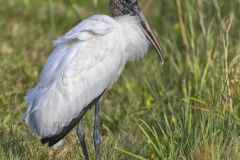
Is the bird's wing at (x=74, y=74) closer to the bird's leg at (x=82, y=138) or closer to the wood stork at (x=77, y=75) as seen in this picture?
the wood stork at (x=77, y=75)

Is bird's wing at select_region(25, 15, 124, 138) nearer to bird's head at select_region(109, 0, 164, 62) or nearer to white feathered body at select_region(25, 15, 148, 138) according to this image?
white feathered body at select_region(25, 15, 148, 138)

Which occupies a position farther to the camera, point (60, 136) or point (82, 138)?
point (82, 138)

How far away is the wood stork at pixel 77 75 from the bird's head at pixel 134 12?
189 mm

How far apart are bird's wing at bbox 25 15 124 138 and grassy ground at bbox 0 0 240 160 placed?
0.36 meters

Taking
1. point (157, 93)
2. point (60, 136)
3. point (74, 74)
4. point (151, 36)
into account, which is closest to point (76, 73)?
point (74, 74)

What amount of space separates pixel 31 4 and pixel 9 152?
196 inches

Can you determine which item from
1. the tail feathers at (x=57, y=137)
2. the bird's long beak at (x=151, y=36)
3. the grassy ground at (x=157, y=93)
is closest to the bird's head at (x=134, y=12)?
the bird's long beak at (x=151, y=36)

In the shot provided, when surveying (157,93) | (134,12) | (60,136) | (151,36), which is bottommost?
(157,93)

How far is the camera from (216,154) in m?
4.52

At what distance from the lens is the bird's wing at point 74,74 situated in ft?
15.7

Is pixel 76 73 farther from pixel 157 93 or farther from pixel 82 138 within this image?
pixel 157 93

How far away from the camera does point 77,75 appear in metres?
4.87

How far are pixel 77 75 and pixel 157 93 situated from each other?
183 centimetres

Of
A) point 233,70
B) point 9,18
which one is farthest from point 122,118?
point 9,18
